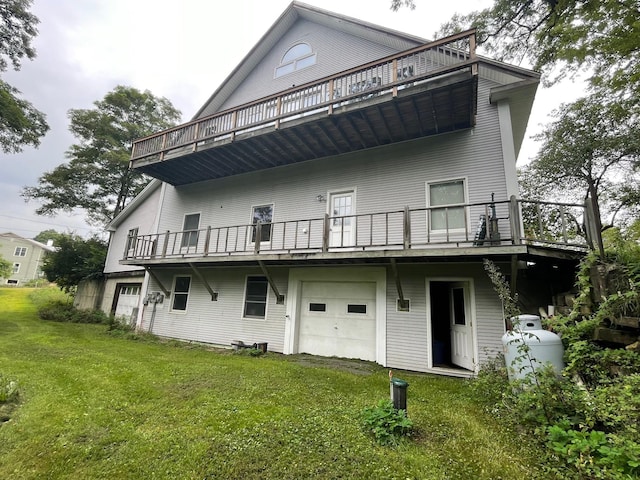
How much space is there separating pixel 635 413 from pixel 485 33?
10837mm

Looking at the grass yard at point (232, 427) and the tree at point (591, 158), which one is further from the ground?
the tree at point (591, 158)

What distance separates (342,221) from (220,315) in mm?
5216

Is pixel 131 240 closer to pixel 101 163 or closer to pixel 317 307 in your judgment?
pixel 101 163

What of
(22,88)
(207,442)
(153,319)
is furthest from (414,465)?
(22,88)

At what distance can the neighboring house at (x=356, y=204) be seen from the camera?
6016mm

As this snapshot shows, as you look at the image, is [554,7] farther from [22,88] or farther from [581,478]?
[22,88]

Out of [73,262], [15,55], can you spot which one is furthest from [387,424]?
[73,262]

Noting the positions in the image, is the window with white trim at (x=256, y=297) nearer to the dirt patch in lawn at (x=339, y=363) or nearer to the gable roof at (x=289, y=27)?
the dirt patch in lawn at (x=339, y=363)

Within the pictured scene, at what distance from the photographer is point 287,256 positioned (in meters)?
7.14

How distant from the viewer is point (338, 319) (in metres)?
7.63

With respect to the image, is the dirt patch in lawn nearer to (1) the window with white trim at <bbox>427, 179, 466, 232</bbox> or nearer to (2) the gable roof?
(1) the window with white trim at <bbox>427, 179, 466, 232</bbox>

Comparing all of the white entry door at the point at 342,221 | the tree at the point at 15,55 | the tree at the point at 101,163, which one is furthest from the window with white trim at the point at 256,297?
the tree at the point at 101,163

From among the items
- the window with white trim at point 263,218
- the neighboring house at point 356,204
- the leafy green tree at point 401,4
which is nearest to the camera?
the neighboring house at point 356,204

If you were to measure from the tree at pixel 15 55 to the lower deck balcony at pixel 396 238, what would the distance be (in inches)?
278
